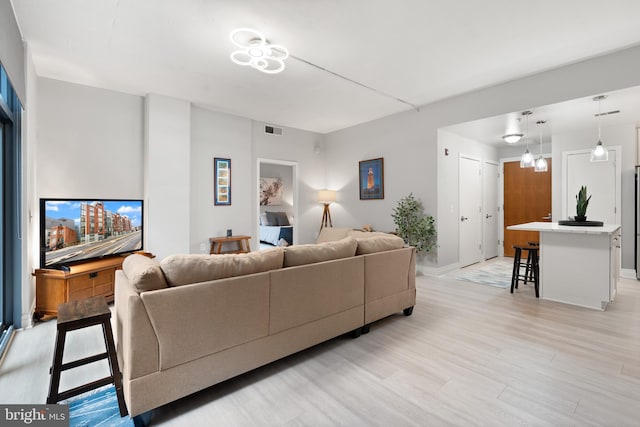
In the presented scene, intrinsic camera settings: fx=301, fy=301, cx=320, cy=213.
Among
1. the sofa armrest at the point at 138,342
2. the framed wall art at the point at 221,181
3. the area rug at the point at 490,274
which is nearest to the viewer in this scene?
the sofa armrest at the point at 138,342

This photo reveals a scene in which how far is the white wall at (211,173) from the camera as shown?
16.4 feet

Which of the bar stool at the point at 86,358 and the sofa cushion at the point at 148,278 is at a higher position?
the sofa cushion at the point at 148,278

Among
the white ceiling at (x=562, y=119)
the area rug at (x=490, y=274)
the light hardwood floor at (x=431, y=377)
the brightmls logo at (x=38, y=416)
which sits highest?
the white ceiling at (x=562, y=119)

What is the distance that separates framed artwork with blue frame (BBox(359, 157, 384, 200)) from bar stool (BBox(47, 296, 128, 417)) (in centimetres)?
475

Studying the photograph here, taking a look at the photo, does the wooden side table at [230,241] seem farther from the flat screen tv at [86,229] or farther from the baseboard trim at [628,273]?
the baseboard trim at [628,273]

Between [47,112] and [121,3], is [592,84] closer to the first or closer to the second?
[121,3]

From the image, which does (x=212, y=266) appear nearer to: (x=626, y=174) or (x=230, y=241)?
(x=230, y=241)

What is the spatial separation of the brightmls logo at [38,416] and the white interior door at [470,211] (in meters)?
5.53

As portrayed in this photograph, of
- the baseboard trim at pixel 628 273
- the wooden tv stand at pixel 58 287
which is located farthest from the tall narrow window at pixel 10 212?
the baseboard trim at pixel 628 273

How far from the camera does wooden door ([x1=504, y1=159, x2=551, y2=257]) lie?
609 centimetres

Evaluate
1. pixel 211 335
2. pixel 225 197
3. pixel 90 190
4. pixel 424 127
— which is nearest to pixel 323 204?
pixel 225 197

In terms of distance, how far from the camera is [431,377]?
2.05 meters

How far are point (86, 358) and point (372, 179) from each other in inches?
198

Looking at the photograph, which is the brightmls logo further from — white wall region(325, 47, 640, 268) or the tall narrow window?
white wall region(325, 47, 640, 268)
